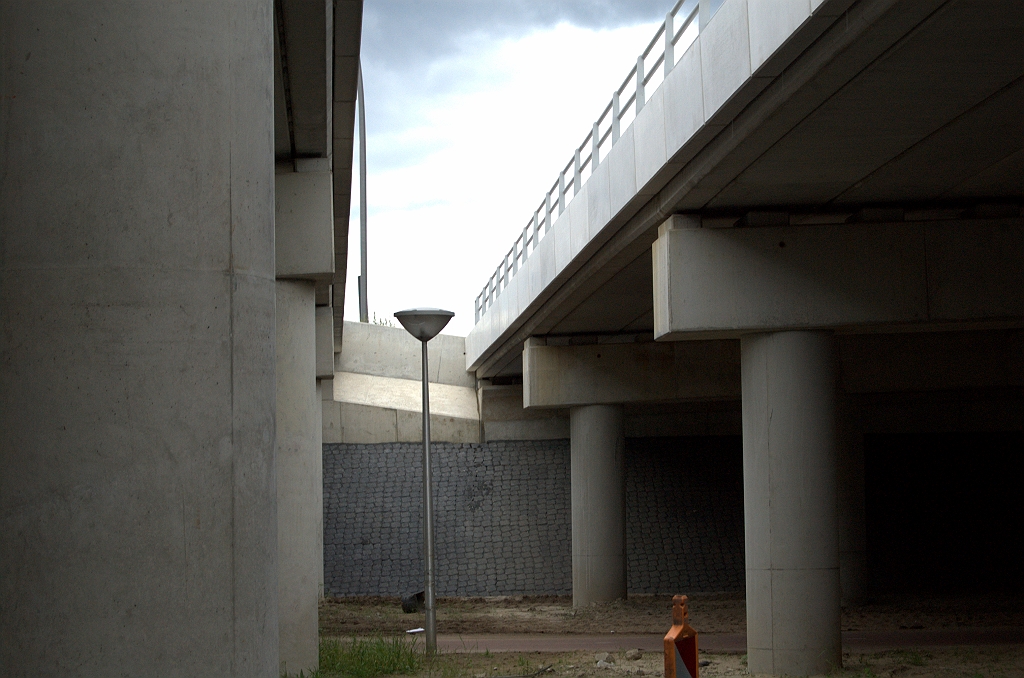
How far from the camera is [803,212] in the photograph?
43.9ft

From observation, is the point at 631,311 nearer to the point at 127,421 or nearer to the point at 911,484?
the point at 911,484

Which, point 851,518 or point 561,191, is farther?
point 851,518

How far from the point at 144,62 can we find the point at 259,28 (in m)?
0.56

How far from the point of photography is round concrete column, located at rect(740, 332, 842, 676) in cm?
1299

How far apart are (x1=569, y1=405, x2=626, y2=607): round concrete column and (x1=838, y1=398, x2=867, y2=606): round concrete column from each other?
4541mm

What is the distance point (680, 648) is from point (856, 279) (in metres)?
→ 7.73

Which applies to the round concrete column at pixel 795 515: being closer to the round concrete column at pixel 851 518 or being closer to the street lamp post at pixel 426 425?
the street lamp post at pixel 426 425

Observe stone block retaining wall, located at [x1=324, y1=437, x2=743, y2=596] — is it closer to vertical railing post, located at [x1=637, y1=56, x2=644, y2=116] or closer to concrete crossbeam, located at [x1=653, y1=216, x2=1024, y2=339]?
concrete crossbeam, located at [x1=653, y1=216, x2=1024, y2=339]

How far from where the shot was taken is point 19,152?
405 cm

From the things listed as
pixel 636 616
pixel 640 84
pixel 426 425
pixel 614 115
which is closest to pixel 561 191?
pixel 614 115

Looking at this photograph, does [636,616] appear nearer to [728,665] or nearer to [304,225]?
[728,665]

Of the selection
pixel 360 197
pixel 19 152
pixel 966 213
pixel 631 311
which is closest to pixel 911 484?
pixel 631 311

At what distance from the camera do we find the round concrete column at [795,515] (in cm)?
1299

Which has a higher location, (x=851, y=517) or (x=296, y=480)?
(x=296, y=480)
